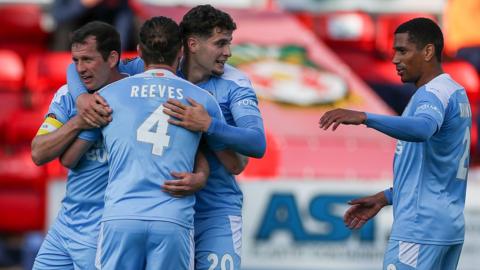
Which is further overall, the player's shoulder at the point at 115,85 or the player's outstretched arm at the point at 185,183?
the player's shoulder at the point at 115,85

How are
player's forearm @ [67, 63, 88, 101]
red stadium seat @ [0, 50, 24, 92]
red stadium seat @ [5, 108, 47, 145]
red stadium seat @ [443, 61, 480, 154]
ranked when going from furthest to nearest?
1. red stadium seat @ [443, 61, 480, 154]
2. red stadium seat @ [0, 50, 24, 92]
3. red stadium seat @ [5, 108, 47, 145]
4. player's forearm @ [67, 63, 88, 101]

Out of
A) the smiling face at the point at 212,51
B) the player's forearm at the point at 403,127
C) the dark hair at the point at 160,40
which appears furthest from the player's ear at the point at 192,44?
the player's forearm at the point at 403,127

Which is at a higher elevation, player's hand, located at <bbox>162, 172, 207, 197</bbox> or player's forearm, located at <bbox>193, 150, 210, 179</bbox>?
player's forearm, located at <bbox>193, 150, 210, 179</bbox>

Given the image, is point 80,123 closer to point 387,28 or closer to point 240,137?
point 240,137

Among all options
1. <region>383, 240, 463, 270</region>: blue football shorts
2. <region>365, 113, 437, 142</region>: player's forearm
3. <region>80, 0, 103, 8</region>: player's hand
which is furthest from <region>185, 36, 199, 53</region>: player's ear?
<region>80, 0, 103, 8</region>: player's hand

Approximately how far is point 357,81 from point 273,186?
7.62ft

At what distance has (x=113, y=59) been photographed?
19.6ft

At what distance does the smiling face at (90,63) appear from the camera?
5.90 metres

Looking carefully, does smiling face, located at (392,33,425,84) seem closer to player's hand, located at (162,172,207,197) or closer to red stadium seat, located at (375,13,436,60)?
player's hand, located at (162,172,207,197)

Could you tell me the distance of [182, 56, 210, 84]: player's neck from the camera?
6.08m

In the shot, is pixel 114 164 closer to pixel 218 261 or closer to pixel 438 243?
pixel 218 261

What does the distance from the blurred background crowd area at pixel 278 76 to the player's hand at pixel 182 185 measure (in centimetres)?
482

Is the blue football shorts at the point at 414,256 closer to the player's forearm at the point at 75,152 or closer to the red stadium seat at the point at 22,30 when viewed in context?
the player's forearm at the point at 75,152

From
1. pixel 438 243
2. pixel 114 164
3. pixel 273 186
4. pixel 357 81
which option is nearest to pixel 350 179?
pixel 273 186
